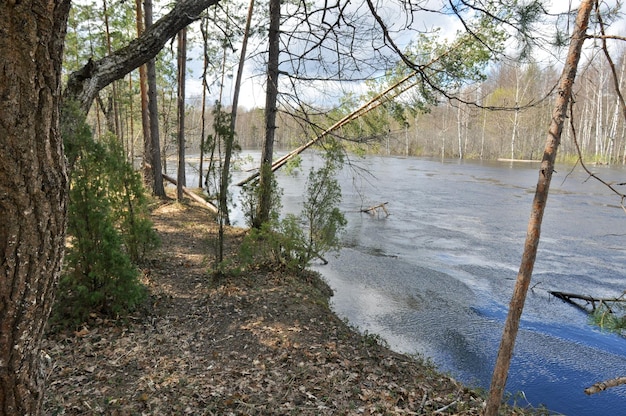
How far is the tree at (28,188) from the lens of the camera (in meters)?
1.22

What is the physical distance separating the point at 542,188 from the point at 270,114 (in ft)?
21.1

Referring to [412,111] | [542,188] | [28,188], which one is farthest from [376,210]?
[28,188]

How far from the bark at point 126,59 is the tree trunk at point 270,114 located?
355 centimetres

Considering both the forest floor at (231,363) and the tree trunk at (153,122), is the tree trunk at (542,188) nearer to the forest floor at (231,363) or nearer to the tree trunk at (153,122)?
the forest floor at (231,363)

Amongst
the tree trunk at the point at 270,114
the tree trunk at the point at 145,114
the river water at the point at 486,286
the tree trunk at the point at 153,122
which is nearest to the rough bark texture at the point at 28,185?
the river water at the point at 486,286

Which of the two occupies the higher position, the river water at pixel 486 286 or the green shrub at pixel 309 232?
the green shrub at pixel 309 232

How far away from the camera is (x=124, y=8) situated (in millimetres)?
12742

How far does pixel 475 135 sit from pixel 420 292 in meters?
41.4

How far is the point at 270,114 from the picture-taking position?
842 cm

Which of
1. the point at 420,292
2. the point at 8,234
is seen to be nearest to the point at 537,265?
the point at 420,292

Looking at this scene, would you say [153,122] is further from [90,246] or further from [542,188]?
[542,188]

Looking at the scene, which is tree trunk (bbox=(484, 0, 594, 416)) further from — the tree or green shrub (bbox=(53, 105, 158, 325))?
green shrub (bbox=(53, 105, 158, 325))

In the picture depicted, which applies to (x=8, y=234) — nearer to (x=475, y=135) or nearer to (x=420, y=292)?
(x=420, y=292)

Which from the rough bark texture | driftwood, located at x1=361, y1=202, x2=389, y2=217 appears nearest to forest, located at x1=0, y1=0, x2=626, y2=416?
the rough bark texture
